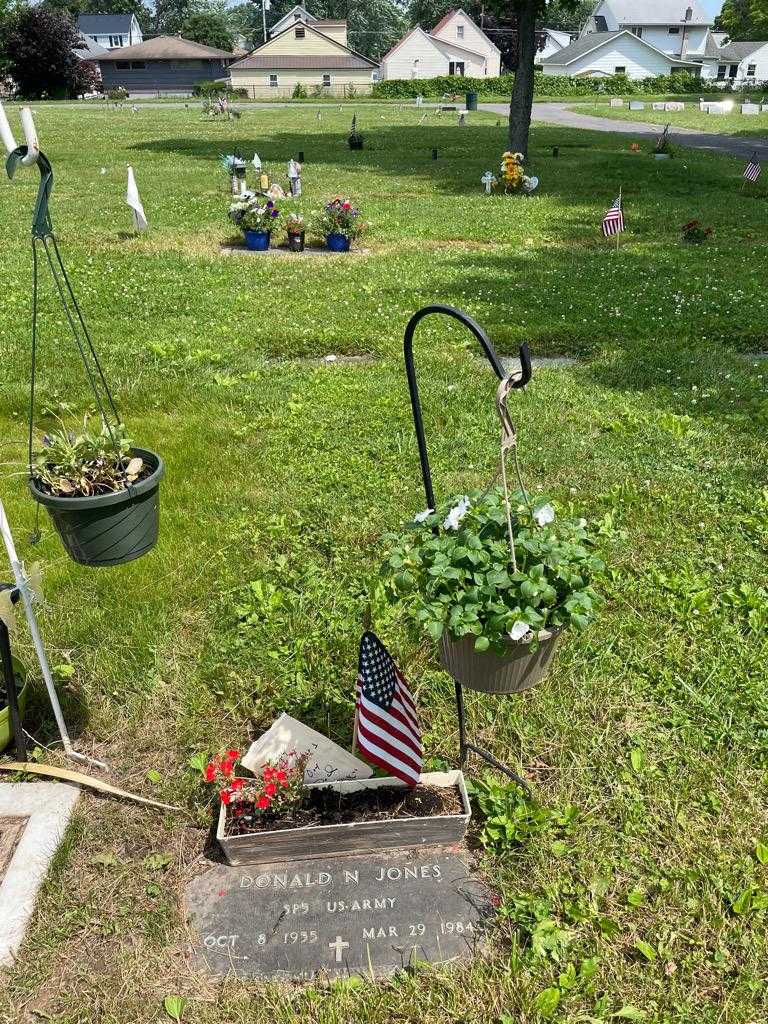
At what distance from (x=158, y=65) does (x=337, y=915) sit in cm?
9041

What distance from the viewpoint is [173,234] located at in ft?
40.3

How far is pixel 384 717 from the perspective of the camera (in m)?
2.64

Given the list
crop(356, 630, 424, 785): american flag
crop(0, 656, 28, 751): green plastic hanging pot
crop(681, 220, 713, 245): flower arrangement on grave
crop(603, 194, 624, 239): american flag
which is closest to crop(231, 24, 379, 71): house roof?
crop(681, 220, 713, 245): flower arrangement on grave

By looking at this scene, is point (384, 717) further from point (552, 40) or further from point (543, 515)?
point (552, 40)

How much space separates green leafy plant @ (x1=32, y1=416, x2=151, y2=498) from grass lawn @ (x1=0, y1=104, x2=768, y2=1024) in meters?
1.15

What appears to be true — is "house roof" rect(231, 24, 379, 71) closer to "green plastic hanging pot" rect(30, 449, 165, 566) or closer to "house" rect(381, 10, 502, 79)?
"house" rect(381, 10, 502, 79)

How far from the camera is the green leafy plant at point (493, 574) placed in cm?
215

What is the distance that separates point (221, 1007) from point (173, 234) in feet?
39.4

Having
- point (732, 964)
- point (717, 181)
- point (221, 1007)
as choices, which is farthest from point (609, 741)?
point (717, 181)

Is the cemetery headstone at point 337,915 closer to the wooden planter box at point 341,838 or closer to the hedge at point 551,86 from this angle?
the wooden planter box at point 341,838

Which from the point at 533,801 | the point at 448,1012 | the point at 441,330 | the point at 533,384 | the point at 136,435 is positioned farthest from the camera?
the point at 441,330

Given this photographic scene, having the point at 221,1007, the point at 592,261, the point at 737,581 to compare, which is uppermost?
the point at 592,261

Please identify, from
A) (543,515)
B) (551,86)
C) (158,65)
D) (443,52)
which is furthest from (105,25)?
(543,515)

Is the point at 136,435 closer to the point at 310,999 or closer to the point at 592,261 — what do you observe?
the point at 310,999
